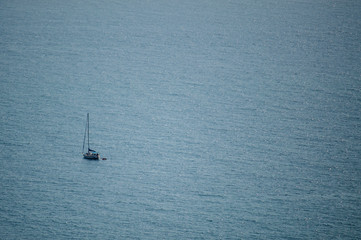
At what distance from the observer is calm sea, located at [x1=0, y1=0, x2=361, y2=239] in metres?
43.2

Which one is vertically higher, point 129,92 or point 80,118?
point 129,92

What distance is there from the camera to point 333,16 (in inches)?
3661

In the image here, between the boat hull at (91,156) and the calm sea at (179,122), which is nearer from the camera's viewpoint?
the calm sea at (179,122)

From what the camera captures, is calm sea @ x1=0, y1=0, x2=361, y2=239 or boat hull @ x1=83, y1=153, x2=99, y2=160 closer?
calm sea @ x1=0, y1=0, x2=361, y2=239

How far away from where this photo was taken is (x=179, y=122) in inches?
2388

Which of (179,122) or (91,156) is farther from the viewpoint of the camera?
(179,122)

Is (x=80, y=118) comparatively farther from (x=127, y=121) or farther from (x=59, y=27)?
(x=59, y=27)

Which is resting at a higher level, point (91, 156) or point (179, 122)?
point (179, 122)

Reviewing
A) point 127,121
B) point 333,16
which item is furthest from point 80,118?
point 333,16

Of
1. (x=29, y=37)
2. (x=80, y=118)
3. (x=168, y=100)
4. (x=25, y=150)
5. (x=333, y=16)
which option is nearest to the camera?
(x=25, y=150)

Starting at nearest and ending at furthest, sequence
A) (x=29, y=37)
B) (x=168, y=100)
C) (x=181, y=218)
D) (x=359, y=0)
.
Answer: (x=181, y=218)
(x=168, y=100)
(x=29, y=37)
(x=359, y=0)

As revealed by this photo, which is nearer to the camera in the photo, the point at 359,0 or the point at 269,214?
the point at 269,214

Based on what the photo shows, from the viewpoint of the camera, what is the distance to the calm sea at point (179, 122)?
4318 cm

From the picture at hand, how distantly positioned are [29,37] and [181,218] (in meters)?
50.6
